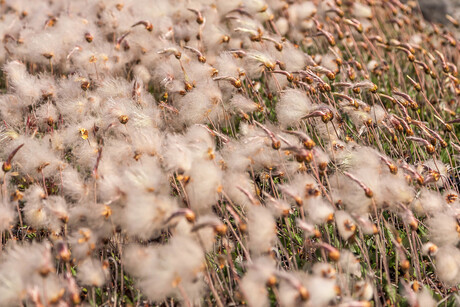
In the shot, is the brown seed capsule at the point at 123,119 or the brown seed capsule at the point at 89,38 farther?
the brown seed capsule at the point at 89,38

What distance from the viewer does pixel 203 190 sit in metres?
2.37

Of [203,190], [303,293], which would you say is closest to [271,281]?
[303,293]

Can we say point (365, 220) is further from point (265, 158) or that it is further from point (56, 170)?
point (56, 170)

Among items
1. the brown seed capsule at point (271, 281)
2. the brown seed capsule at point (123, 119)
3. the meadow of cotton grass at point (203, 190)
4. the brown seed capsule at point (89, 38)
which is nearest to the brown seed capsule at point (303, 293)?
the meadow of cotton grass at point (203, 190)

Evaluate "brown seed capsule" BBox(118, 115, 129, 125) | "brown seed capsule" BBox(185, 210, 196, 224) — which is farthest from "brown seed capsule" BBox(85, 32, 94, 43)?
"brown seed capsule" BBox(185, 210, 196, 224)

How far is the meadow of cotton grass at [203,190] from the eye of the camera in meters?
2.18

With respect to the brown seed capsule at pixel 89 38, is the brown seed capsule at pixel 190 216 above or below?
above

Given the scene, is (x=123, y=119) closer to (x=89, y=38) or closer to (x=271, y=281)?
(x=89, y=38)

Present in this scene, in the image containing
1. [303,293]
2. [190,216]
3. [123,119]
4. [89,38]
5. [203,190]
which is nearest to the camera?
[303,293]

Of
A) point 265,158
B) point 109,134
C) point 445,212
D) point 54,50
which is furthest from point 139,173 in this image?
point 54,50

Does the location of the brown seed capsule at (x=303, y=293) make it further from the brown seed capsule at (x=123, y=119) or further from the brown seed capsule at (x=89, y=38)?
the brown seed capsule at (x=89, y=38)

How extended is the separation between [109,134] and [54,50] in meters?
1.26

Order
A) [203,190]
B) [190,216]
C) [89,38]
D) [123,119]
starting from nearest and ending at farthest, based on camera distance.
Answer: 1. [190,216]
2. [203,190]
3. [123,119]
4. [89,38]

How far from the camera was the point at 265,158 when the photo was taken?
2.80 metres
